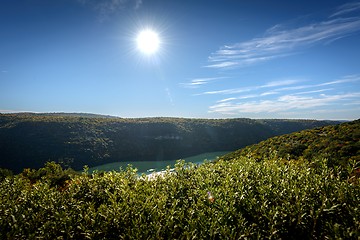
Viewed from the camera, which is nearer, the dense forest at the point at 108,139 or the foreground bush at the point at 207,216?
the foreground bush at the point at 207,216

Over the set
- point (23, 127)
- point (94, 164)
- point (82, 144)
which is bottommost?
point (94, 164)

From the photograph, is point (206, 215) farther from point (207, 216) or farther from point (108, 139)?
point (108, 139)

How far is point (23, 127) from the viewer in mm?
86812

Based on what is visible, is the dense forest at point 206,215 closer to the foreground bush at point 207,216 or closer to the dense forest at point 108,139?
the foreground bush at point 207,216

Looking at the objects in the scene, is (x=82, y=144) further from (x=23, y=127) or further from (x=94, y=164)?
(x=23, y=127)

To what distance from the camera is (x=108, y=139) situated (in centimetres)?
9194

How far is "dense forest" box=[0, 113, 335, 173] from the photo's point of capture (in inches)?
2921

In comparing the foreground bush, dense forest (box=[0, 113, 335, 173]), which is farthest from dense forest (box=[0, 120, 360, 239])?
dense forest (box=[0, 113, 335, 173])

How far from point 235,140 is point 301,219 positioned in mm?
106496

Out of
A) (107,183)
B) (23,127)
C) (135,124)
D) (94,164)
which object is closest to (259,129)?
(135,124)

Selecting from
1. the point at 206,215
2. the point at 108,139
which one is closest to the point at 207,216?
the point at 206,215

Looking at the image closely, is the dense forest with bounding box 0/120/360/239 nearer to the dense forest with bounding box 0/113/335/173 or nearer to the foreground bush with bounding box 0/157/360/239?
the foreground bush with bounding box 0/157/360/239

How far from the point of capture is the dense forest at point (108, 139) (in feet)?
243

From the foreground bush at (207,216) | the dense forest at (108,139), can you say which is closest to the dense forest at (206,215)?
the foreground bush at (207,216)
